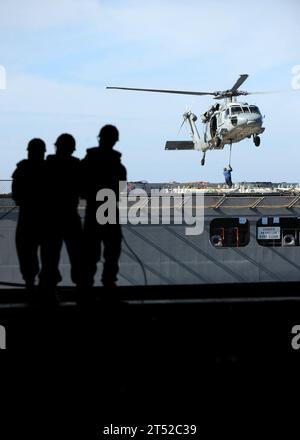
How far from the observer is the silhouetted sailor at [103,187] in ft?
23.6

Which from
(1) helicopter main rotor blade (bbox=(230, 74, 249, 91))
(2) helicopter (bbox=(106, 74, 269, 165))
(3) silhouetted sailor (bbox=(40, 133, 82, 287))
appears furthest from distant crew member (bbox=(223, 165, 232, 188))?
(3) silhouetted sailor (bbox=(40, 133, 82, 287))

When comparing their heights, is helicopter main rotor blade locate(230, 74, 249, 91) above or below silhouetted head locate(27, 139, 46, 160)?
above

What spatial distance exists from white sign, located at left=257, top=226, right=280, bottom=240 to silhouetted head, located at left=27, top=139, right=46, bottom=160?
17.0 metres

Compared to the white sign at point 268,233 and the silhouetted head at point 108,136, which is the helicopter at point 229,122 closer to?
the white sign at point 268,233

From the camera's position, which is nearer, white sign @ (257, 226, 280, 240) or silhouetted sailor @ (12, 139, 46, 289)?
silhouetted sailor @ (12, 139, 46, 289)

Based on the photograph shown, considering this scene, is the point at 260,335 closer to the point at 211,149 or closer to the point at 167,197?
the point at 167,197

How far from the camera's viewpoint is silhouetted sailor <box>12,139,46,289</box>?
745 centimetres

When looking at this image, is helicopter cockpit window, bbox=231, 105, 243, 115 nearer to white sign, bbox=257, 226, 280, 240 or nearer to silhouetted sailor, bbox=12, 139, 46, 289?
white sign, bbox=257, 226, 280, 240

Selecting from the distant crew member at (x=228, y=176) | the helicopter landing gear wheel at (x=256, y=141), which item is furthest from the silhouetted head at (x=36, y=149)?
the helicopter landing gear wheel at (x=256, y=141)

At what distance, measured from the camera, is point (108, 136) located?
7.07 m

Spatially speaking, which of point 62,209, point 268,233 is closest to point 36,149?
point 62,209

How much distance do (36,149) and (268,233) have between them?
18.1m

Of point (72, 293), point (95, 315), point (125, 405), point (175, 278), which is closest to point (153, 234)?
point (175, 278)

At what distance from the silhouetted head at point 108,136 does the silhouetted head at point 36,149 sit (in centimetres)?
79
